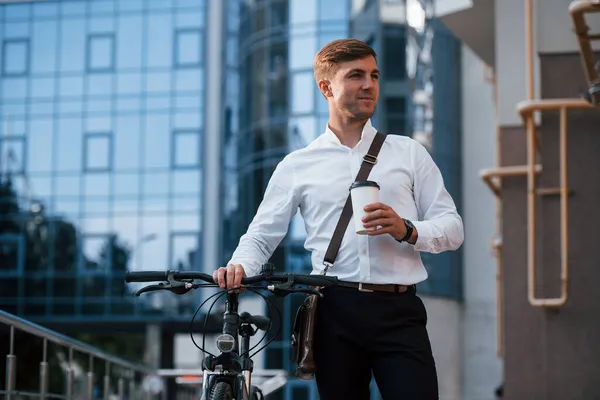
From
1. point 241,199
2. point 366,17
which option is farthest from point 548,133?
point 241,199

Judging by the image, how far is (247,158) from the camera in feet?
108

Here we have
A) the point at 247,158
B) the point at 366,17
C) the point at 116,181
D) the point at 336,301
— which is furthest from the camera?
the point at 116,181

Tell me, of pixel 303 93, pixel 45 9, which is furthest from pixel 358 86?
pixel 45 9

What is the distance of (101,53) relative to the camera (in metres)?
38.4

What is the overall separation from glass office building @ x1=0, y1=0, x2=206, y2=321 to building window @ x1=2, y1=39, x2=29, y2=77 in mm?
34

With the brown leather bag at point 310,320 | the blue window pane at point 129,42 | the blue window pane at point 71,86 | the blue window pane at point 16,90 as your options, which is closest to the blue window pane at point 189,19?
the blue window pane at point 129,42

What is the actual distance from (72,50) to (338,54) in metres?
35.3

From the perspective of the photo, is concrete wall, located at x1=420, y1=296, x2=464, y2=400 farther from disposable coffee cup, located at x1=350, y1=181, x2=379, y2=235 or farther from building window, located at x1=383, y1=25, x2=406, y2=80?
disposable coffee cup, located at x1=350, y1=181, x2=379, y2=235

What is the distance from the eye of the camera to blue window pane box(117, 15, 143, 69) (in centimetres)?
3812

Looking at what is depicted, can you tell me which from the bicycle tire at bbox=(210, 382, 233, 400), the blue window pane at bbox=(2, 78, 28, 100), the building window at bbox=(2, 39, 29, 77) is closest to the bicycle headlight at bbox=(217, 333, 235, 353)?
the bicycle tire at bbox=(210, 382, 233, 400)

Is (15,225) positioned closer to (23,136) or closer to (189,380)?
(23,136)

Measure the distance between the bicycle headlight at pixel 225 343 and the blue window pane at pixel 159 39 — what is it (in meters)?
34.7

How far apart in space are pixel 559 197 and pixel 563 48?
1231 mm

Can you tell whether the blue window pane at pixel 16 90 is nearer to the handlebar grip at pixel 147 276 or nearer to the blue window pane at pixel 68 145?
the blue window pane at pixel 68 145
